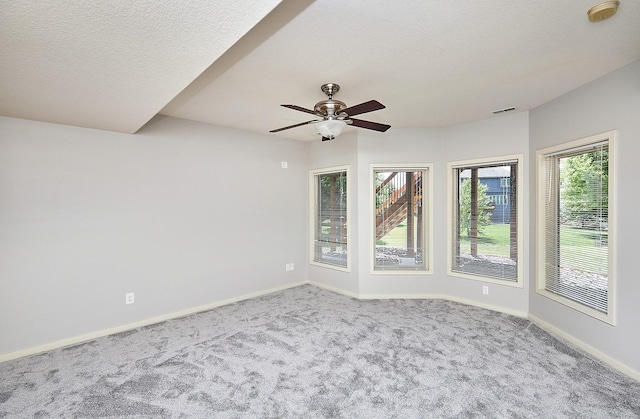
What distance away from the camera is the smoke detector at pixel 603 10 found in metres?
1.65

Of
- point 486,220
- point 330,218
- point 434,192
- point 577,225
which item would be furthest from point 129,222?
point 577,225

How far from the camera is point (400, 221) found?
456cm

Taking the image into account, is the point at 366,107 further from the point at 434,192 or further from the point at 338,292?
the point at 338,292

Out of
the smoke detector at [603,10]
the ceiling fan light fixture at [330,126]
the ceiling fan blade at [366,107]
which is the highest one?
the smoke detector at [603,10]

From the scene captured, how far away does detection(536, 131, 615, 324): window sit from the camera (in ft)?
9.02

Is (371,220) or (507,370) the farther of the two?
(371,220)

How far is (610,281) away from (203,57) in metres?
3.66

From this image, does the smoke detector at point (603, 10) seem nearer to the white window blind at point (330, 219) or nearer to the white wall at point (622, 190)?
the white wall at point (622, 190)

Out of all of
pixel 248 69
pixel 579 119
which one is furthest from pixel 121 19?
pixel 579 119

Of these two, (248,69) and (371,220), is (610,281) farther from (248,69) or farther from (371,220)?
(248,69)

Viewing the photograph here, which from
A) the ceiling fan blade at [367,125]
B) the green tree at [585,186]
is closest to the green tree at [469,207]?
the green tree at [585,186]

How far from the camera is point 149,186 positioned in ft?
11.7

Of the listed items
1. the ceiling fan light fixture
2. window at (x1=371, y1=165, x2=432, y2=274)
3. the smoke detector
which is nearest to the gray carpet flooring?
window at (x1=371, y1=165, x2=432, y2=274)

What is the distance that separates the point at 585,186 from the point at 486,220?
1208 millimetres
